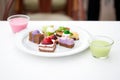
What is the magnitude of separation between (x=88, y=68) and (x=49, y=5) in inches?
47.5

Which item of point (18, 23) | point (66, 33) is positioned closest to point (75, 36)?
point (66, 33)

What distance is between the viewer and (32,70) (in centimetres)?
84

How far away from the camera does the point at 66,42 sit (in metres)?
0.98

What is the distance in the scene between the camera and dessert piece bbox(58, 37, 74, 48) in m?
0.97

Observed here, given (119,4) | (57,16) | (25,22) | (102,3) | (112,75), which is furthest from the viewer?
(102,3)

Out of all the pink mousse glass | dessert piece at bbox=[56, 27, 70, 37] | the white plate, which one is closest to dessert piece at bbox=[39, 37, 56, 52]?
the white plate

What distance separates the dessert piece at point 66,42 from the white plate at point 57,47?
0.02m

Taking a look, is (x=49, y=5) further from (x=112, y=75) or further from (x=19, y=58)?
(x=112, y=75)

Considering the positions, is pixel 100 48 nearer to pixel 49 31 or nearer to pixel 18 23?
pixel 49 31

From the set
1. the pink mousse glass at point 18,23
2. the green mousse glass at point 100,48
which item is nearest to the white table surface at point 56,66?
the green mousse glass at point 100,48

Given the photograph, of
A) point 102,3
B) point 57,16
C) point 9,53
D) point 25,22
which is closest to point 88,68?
point 9,53

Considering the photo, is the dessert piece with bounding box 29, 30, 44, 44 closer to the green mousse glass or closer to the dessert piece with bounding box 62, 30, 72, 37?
the dessert piece with bounding box 62, 30, 72, 37

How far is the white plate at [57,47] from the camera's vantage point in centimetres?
91

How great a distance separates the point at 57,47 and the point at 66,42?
0.05 meters
